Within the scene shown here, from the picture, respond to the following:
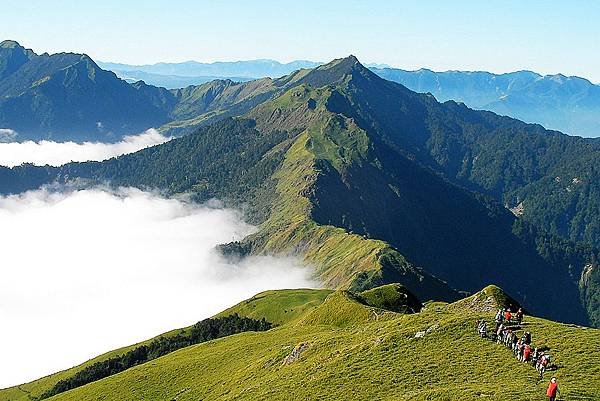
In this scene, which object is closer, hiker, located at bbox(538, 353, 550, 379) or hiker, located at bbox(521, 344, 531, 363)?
hiker, located at bbox(538, 353, 550, 379)

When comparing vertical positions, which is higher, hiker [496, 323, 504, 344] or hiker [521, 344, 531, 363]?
hiker [496, 323, 504, 344]

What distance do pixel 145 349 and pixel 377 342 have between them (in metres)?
123

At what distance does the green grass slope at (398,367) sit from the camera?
→ 51562mm

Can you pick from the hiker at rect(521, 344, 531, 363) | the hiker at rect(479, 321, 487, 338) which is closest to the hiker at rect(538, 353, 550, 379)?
the hiker at rect(521, 344, 531, 363)

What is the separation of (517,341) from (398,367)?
40.8 feet

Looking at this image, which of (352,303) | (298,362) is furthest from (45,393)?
(298,362)

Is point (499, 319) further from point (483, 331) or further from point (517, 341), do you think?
point (517, 341)

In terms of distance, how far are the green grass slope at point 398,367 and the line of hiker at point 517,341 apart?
98 cm

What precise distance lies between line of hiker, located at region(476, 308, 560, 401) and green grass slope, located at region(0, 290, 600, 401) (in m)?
0.98

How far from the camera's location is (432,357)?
62125 mm

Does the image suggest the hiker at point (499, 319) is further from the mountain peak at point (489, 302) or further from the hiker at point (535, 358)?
the mountain peak at point (489, 302)

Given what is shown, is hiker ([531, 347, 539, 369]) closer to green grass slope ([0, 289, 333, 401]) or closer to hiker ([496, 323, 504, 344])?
hiker ([496, 323, 504, 344])

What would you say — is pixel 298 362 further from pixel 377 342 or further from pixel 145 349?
pixel 145 349

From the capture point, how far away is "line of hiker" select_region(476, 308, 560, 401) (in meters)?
52.2
